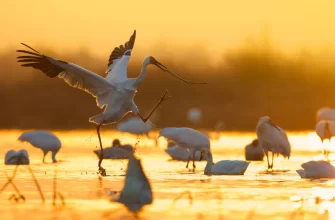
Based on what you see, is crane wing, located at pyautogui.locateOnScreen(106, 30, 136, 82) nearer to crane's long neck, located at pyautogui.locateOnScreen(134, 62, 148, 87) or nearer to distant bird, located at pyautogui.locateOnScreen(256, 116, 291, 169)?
crane's long neck, located at pyautogui.locateOnScreen(134, 62, 148, 87)

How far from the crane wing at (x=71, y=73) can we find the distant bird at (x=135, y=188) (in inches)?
167

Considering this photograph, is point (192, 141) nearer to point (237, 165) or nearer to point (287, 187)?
point (237, 165)

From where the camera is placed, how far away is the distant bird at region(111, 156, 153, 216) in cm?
1302

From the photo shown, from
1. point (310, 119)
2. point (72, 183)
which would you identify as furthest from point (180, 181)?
point (310, 119)

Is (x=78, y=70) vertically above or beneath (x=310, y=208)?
above

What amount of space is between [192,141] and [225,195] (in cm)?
708

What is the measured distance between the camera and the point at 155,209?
12.8 m

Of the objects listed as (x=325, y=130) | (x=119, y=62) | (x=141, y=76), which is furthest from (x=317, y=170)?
(x=325, y=130)

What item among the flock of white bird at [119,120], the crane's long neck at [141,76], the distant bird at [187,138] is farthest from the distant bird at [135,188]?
the distant bird at [187,138]

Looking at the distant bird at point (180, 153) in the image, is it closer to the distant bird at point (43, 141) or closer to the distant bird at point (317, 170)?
the distant bird at point (43, 141)

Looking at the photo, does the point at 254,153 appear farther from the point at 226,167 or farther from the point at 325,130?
the point at 226,167

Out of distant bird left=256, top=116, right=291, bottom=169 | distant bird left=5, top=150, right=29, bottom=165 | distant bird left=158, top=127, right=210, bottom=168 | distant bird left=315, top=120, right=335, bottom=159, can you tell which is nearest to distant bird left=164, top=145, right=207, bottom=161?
distant bird left=158, top=127, right=210, bottom=168

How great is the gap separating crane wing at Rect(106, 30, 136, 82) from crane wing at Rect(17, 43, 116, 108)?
0.46 m

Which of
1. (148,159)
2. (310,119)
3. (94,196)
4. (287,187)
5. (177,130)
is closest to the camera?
(94,196)
